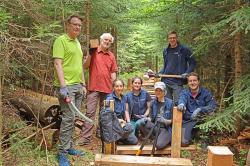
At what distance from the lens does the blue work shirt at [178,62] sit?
23.0ft

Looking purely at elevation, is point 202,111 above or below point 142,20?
below

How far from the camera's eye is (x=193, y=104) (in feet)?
21.1

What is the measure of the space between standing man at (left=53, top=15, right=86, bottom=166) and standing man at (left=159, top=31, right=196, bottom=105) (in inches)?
93.9

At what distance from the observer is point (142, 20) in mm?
11805

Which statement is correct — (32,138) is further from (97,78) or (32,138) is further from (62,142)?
(97,78)

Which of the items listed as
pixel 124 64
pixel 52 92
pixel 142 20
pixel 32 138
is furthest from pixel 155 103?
pixel 124 64

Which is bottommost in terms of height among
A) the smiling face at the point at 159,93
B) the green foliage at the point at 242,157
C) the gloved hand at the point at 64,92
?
the green foliage at the point at 242,157

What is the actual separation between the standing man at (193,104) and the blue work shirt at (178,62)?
0.58m

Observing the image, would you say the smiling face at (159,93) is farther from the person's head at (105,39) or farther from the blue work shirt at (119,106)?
the person's head at (105,39)

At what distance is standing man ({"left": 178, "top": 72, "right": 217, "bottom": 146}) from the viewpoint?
617 centimetres

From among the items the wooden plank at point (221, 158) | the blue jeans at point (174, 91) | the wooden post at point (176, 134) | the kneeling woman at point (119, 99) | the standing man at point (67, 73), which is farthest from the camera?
the blue jeans at point (174, 91)

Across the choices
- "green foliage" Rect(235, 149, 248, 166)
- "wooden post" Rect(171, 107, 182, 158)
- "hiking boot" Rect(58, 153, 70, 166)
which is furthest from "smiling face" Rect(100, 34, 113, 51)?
"green foliage" Rect(235, 149, 248, 166)

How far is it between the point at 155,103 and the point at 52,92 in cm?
289

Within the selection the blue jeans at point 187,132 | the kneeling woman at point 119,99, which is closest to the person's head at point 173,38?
the kneeling woman at point 119,99
